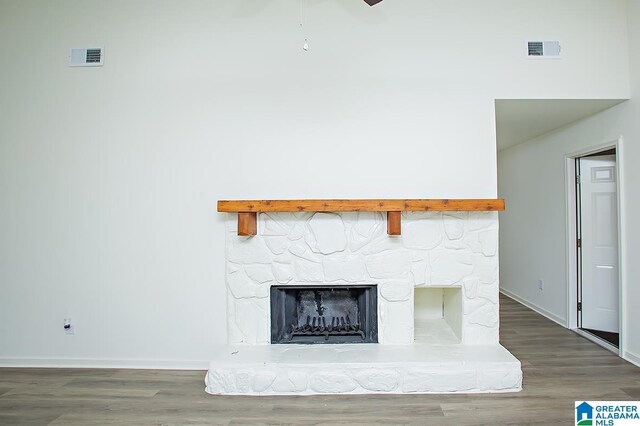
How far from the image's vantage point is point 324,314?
280 cm

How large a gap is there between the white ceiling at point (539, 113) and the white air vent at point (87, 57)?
328 centimetres

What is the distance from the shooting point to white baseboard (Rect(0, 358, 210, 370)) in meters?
2.67

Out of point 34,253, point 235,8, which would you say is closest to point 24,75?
point 34,253

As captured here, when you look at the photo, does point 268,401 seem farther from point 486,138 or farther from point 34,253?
point 486,138

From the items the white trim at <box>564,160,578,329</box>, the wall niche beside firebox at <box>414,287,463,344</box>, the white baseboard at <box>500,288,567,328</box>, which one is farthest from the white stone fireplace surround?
the white baseboard at <box>500,288,567,328</box>

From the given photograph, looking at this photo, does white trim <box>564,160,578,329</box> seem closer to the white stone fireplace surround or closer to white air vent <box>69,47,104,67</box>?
the white stone fireplace surround

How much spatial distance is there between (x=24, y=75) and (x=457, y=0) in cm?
361

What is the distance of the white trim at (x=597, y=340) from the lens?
2.91 m

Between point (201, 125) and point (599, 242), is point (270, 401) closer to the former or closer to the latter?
point (201, 125)

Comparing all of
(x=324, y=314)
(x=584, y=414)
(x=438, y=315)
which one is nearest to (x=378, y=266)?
(x=324, y=314)

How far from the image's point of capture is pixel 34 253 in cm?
272

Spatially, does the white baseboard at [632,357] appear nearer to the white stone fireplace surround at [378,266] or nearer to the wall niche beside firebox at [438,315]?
the white stone fireplace surround at [378,266]

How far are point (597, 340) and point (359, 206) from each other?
273 cm

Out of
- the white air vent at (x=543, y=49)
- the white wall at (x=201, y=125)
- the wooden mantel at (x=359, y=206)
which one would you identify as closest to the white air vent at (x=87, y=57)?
the white wall at (x=201, y=125)
